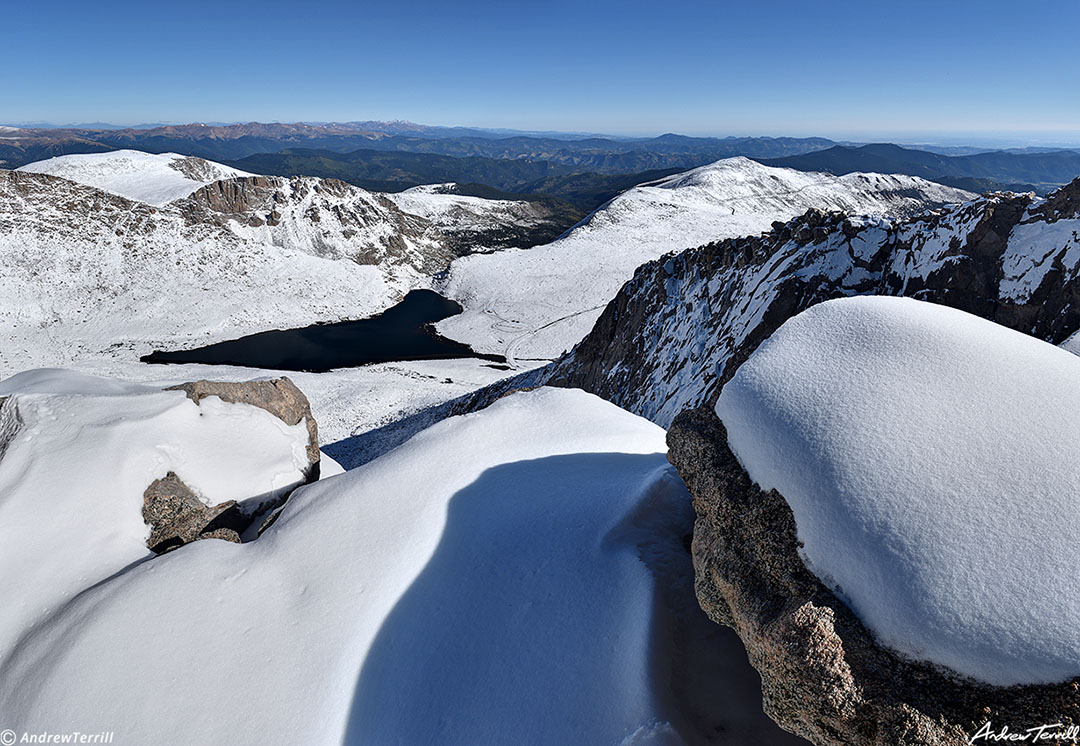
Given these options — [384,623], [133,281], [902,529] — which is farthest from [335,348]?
[902,529]

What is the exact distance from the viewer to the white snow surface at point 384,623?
7.00 meters

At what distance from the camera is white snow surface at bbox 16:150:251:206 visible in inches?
3258

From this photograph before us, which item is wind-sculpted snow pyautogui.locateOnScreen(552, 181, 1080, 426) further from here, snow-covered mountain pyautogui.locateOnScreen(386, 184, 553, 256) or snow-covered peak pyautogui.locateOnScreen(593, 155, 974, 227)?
snow-covered peak pyautogui.locateOnScreen(593, 155, 974, 227)

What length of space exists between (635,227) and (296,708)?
10177cm

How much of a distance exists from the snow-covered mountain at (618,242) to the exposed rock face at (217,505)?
119 ft

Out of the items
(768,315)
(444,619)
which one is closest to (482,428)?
(444,619)

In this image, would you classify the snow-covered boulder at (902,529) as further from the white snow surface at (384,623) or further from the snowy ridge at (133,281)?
the snowy ridge at (133,281)

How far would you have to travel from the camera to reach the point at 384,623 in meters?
8.42

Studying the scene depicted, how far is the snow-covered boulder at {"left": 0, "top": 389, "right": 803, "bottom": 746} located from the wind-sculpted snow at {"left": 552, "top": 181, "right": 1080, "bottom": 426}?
44.8 ft

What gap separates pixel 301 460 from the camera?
1447cm

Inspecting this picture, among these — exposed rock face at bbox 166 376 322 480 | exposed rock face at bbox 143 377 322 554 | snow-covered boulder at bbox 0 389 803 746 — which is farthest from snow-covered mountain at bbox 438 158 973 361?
snow-covered boulder at bbox 0 389 803 746

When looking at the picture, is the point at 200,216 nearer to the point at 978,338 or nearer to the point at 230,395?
the point at 230,395
